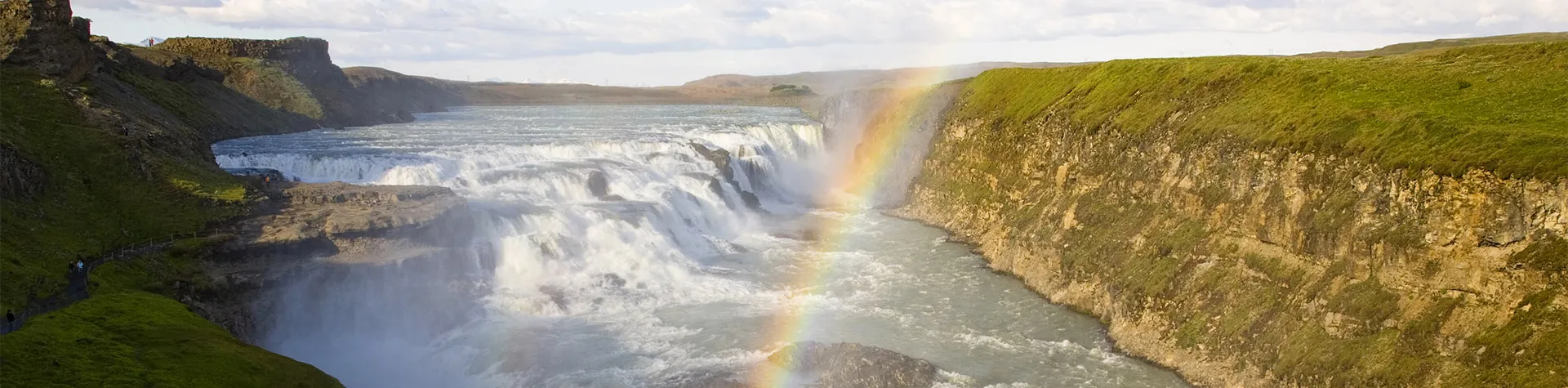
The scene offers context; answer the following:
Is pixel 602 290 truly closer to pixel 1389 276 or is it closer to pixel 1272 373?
pixel 1272 373

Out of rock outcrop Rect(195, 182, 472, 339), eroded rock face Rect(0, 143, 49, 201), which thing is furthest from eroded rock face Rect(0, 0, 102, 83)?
eroded rock face Rect(0, 143, 49, 201)

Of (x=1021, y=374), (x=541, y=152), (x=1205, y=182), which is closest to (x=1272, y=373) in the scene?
(x=1021, y=374)

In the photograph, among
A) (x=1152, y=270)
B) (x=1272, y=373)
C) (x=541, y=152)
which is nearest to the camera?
(x=1272, y=373)

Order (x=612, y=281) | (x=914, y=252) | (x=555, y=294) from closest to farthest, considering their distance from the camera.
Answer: (x=555, y=294)
(x=612, y=281)
(x=914, y=252)

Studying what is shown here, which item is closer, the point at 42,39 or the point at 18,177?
the point at 18,177

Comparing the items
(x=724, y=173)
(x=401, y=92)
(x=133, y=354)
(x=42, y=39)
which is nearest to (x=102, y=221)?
(x=133, y=354)

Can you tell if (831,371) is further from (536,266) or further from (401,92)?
(401,92)
